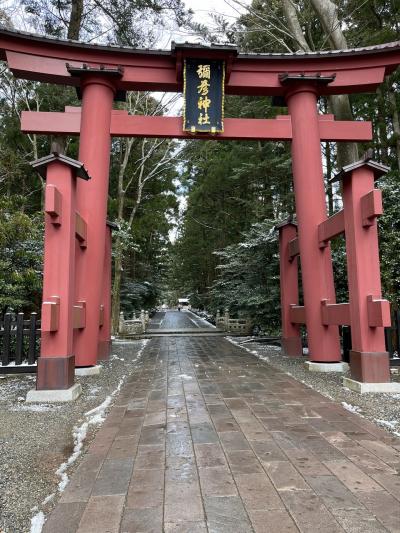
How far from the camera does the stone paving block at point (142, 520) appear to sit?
2271 mm

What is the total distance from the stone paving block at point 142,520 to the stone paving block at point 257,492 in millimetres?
561

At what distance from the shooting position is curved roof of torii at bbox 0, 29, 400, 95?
8.09m

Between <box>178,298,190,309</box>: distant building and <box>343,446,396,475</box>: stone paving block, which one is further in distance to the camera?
<box>178,298,190,309</box>: distant building

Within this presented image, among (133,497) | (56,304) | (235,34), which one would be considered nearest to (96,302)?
(56,304)

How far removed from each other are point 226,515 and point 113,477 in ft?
3.30

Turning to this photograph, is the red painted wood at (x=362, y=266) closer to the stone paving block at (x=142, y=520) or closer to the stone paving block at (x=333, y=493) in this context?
the stone paving block at (x=333, y=493)

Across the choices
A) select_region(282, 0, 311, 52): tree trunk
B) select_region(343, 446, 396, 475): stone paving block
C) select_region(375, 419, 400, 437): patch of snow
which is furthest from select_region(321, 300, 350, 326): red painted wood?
select_region(282, 0, 311, 52): tree trunk

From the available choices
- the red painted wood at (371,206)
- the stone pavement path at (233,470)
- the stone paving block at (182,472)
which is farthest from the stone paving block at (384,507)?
the red painted wood at (371,206)

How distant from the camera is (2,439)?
12.9 ft

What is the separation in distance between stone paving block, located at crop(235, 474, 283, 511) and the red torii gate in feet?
16.2

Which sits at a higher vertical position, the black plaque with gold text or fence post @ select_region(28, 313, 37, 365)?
the black plaque with gold text

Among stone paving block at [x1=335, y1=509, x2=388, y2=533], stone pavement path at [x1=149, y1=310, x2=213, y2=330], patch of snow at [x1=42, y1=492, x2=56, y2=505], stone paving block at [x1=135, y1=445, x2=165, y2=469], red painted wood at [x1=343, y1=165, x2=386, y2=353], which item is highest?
red painted wood at [x1=343, y1=165, x2=386, y2=353]

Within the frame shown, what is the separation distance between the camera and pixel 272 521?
2.34 meters

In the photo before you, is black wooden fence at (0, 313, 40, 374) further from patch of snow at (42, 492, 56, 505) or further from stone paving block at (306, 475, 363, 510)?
stone paving block at (306, 475, 363, 510)
